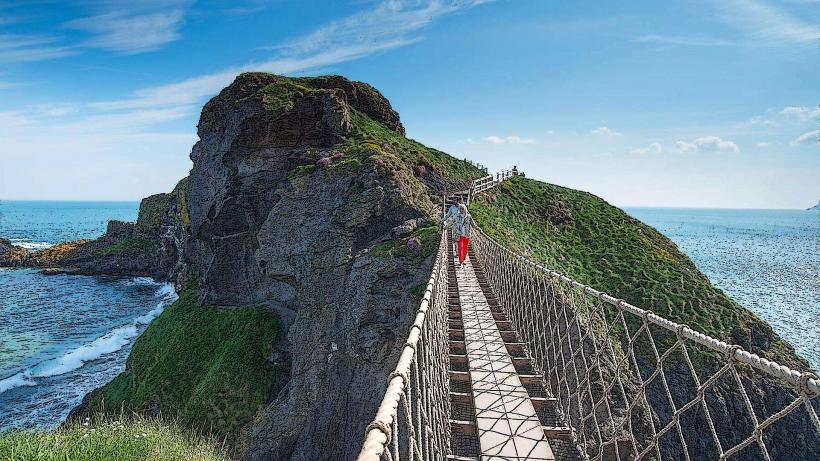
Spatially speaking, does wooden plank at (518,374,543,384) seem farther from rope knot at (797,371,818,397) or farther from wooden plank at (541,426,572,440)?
rope knot at (797,371,818,397)

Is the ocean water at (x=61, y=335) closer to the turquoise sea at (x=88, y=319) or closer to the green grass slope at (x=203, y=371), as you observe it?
the turquoise sea at (x=88, y=319)

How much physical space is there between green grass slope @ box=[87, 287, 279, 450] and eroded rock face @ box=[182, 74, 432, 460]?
1.39 m

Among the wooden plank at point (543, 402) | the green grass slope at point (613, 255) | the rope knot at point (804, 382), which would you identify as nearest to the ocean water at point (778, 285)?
the green grass slope at point (613, 255)

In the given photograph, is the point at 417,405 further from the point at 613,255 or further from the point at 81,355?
the point at 81,355

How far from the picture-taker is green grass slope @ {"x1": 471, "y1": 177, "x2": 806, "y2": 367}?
1947cm

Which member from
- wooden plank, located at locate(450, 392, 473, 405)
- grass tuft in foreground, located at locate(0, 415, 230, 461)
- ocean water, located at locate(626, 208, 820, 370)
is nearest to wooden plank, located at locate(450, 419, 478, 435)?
wooden plank, located at locate(450, 392, 473, 405)

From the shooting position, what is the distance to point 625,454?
43.5 feet

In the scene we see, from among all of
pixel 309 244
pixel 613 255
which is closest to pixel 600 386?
pixel 613 255

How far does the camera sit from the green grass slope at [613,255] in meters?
19.5

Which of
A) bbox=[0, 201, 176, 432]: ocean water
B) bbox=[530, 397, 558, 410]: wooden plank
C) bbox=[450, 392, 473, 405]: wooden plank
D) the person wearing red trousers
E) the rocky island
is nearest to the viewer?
bbox=[530, 397, 558, 410]: wooden plank

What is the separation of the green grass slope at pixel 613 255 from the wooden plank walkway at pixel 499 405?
14.5m

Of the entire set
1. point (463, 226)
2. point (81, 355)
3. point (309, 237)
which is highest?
point (463, 226)

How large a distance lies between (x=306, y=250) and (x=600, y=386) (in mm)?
14045

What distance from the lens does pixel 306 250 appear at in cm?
2066
